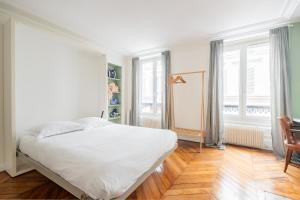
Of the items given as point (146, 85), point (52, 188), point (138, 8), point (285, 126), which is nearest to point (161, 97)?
point (146, 85)

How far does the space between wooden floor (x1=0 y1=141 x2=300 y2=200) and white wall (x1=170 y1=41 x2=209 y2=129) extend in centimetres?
134

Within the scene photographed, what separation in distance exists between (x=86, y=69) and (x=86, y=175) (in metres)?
2.87

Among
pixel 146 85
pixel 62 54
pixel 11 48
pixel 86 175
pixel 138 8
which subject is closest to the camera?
pixel 86 175

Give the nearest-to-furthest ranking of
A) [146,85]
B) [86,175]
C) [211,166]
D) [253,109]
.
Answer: [86,175]
[211,166]
[253,109]
[146,85]

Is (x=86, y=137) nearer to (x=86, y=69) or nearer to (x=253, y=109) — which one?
(x=86, y=69)

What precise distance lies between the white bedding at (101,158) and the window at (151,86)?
2429 millimetres

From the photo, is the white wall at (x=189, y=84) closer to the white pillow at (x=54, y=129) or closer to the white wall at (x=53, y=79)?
the white wall at (x=53, y=79)

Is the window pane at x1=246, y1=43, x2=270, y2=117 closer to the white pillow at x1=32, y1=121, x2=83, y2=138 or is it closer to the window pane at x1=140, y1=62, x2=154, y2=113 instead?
the window pane at x1=140, y1=62, x2=154, y2=113

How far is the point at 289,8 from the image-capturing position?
8.11ft

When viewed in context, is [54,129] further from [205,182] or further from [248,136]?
[248,136]

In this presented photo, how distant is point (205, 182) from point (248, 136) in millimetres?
1949

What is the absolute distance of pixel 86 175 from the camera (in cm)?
130

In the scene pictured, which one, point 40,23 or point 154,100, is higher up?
point 40,23

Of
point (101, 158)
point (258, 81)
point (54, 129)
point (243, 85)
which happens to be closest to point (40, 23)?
point (54, 129)
